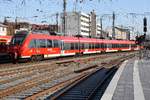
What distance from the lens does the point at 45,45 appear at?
139 ft

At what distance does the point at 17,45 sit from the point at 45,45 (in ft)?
16.9

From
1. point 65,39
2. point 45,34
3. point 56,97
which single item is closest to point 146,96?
point 56,97

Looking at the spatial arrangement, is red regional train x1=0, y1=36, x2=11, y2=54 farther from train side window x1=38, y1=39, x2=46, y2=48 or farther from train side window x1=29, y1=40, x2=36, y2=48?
train side window x1=29, y1=40, x2=36, y2=48

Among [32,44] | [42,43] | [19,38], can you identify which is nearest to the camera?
[19,38]

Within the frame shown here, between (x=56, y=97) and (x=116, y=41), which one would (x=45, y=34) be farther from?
(x=116, y=41)

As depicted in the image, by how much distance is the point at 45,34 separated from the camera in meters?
42.8

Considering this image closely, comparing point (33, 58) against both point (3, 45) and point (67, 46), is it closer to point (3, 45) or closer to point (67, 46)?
point (3, 45)

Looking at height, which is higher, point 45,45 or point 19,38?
point 19,38

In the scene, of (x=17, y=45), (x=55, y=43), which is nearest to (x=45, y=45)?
(x=55, y=43)

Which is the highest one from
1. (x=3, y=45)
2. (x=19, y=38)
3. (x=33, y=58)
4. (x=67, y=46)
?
(x=19, y=38)

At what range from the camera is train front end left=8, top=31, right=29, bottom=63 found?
123 feet

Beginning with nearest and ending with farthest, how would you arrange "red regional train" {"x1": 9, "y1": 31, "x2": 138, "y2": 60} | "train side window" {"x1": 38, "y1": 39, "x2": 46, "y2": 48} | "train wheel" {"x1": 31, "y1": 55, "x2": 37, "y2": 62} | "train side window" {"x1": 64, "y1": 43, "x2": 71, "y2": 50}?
1. "red regional train" {"x1": 9, "y1": 31, "x2": 138, "y2": 60}
2. "train wheel" {"x1": 31, "y1": 55, "x2": 37, "y2": 62}
3. "train side window" {"x1": 38, "y1": 39, "x2": 46, "y2": 48}
4. "train side window" {"x1": 64, "y1": 43, "x2": 71, "y2": 50}

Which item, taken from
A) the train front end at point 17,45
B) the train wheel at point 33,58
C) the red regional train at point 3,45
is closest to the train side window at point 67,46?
the red regional train at point 3,45

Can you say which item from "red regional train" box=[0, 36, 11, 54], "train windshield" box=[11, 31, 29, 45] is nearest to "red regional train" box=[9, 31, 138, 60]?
"train windshield" box=[11, 31, 29, 45]
